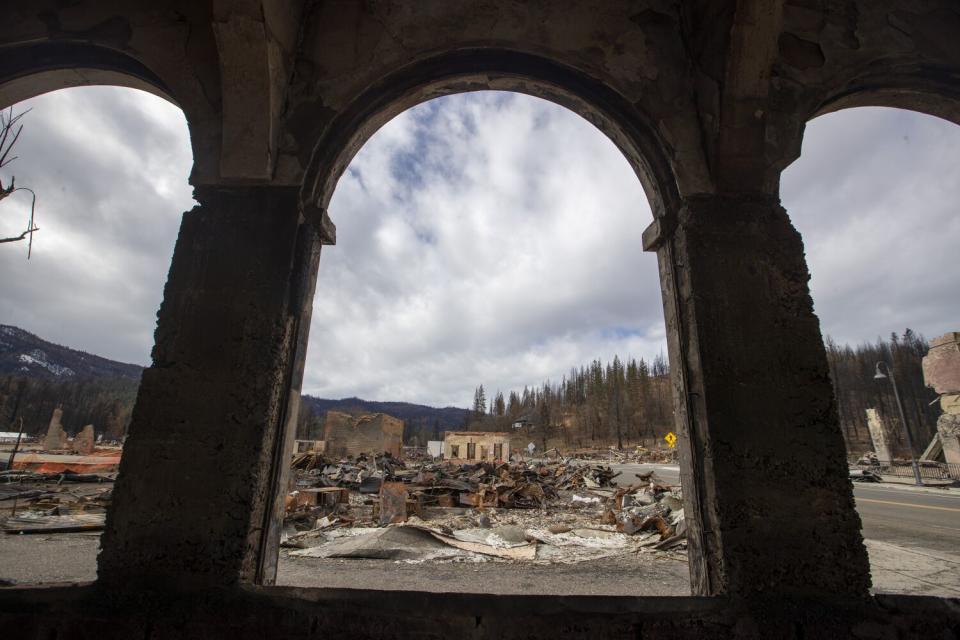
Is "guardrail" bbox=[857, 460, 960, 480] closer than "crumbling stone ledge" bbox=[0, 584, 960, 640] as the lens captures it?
No

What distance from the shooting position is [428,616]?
2006 mm

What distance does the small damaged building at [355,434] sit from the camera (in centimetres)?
2456

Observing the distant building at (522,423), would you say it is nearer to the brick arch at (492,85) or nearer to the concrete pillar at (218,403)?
the brick arch at (492,85)

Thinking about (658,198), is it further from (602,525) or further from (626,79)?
(602,525)

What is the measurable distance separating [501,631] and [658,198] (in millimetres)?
2687

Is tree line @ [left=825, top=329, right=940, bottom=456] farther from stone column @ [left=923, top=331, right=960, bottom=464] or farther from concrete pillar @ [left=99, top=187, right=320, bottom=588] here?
concrete pillar @ [left=99, top=187, right=320, bottom=588]

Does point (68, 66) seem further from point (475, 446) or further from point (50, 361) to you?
point (50, 361)

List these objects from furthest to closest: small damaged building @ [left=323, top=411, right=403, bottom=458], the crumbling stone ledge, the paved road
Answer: small damaged building @ [left=323, top=411, right=403, bottom=458] < the paved road < the crumbling stone ledge

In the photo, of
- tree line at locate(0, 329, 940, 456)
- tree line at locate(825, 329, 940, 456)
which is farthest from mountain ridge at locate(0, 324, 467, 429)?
tree line at locate(825, 329, 940, 456)

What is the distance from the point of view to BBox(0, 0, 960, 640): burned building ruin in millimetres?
2061

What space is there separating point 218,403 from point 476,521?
19.0ft

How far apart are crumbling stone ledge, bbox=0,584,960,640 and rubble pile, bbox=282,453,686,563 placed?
2.86m

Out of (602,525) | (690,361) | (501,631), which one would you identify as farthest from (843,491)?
(602,525)

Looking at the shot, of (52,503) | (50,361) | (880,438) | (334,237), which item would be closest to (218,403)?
(334,237)
